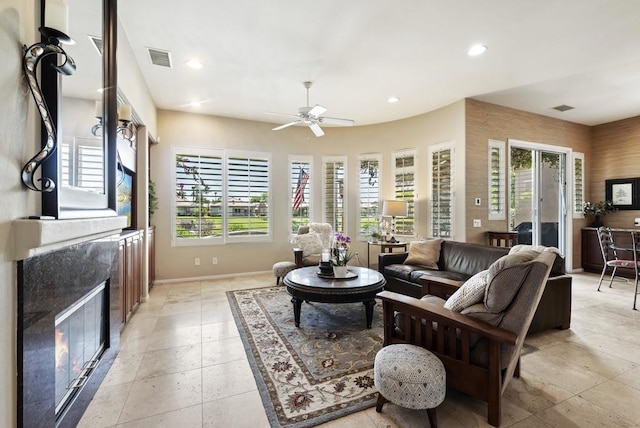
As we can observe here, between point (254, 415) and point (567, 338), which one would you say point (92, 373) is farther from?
point (567, 338)

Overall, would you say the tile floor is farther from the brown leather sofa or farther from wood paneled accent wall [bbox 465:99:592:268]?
wood paneled accent wall [bbox 465:99:592:268]

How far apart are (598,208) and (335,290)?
6448 mm

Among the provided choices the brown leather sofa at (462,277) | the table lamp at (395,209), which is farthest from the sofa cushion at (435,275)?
the table lamp at (395,209)

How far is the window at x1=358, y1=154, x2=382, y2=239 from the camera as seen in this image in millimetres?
5973

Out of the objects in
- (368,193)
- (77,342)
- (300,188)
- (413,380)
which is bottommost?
(413,380)

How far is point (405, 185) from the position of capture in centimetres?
560

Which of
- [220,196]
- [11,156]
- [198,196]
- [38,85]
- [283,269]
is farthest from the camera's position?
[220,196]

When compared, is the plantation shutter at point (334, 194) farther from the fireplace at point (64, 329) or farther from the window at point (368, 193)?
the fireplace at point (64, 329)

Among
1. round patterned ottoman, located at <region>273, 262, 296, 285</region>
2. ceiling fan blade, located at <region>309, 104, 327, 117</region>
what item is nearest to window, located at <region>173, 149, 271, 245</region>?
round patterned ottoman, located at <region>273, 262, 296, 285</region>

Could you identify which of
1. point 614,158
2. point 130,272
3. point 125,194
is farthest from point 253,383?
point 614,158

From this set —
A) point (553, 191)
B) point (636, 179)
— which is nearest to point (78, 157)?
point (553, 191)

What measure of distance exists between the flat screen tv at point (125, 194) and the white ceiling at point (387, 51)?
1347 millimetres

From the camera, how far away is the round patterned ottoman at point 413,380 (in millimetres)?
1593

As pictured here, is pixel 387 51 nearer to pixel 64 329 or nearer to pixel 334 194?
pixel 334 194
